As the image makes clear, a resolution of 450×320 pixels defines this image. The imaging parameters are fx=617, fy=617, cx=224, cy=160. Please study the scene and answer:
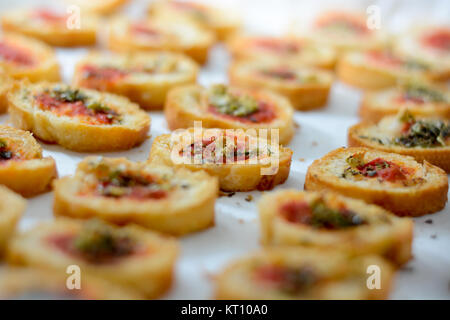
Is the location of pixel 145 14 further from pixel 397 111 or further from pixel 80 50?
pixel 397 111

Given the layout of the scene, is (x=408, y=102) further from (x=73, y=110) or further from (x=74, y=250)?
(x=74, y=250)

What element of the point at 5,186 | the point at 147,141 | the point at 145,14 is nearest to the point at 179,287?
the point at 5,186

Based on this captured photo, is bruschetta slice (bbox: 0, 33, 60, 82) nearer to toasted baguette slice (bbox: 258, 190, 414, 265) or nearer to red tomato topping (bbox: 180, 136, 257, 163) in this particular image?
red tomato topping (bbox: 180, 136, 257, 163)

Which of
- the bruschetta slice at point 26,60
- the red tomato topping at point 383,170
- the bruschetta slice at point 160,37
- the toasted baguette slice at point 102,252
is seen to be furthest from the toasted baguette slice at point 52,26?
the toasted baguette slice at point 102,252

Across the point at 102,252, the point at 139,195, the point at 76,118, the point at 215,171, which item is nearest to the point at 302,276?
the point at 102,252

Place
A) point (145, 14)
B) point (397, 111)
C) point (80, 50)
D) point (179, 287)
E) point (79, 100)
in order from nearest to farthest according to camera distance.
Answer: point (179, 287)
point (79, 100)
point (397, 111)
point (80, 50)
point (145, 14)

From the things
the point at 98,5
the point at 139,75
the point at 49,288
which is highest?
the point at 98,5

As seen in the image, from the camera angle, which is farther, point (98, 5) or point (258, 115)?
point (98, 5)

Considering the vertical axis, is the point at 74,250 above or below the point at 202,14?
below

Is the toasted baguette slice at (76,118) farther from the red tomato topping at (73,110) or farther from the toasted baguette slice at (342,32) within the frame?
the toasted baguette slice at (342,32)
